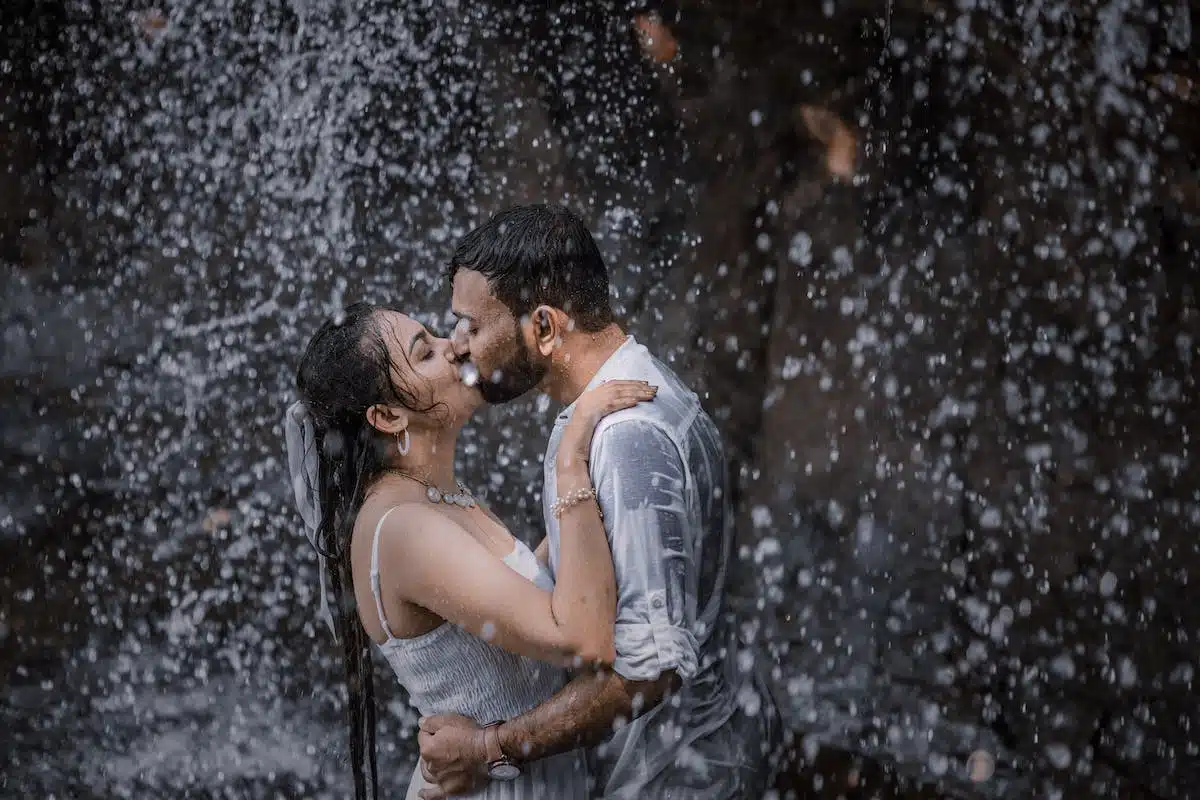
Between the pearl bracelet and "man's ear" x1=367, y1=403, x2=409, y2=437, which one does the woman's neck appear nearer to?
"man's ear" x1=367, y1=403, x2=409, y2=437

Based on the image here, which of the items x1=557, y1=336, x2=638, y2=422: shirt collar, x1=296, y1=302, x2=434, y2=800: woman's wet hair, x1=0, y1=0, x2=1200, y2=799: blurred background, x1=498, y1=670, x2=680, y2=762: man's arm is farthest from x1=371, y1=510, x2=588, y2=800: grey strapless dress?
x1=0, y1=0, x2=1200, y2=799: blurred background

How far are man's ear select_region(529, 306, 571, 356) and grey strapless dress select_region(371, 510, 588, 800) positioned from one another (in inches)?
18.3

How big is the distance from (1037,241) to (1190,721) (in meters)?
1.68

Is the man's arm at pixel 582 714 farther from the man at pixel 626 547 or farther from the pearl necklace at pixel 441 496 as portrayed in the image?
the pearl necklace at pixel 441 496

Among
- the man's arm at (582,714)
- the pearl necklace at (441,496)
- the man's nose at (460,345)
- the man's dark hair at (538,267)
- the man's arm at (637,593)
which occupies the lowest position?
the man's arm at (582,714)

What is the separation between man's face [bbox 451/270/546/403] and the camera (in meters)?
2.18

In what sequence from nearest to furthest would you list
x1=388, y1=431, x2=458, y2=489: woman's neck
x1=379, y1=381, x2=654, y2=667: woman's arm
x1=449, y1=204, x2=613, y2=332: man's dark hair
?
x1=379, y1=381, x2=654, y2=667: woman's arm → x1=449, y1=204, x2=613, y2=332: man's dark hair → x1=388, y1=431, x2=458, y2=489: woman's neck

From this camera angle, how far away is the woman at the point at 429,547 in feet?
6.18

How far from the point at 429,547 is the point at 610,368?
1.63 ft

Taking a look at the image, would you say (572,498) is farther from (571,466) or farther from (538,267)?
(538,267)

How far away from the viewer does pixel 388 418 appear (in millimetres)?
2248

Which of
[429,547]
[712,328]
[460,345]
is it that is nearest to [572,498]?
[429,547]

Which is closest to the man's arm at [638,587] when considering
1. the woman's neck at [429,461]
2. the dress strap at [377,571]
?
the dress strap at [377,571]

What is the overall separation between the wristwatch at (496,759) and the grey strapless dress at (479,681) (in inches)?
1.9
